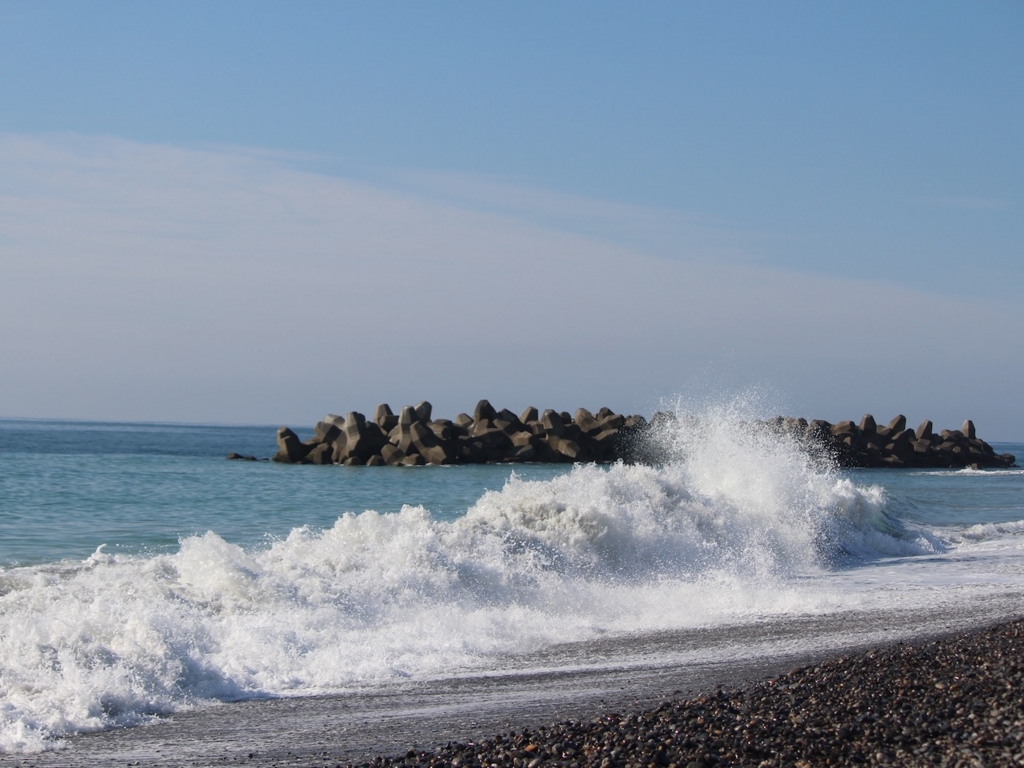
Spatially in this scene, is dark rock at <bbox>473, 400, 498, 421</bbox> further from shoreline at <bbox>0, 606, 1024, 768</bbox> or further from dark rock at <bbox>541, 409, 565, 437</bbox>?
shoreline at <bbox>0, 606, 1024, 768</bbox>

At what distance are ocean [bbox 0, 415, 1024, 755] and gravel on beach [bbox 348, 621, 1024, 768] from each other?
198 cm

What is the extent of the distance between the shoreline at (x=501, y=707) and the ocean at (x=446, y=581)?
0.13 metres

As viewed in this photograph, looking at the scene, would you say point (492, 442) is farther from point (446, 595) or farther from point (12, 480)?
point (446, 595)

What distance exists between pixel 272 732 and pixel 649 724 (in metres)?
2.18

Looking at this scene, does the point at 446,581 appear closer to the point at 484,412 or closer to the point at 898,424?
the point at 484,412

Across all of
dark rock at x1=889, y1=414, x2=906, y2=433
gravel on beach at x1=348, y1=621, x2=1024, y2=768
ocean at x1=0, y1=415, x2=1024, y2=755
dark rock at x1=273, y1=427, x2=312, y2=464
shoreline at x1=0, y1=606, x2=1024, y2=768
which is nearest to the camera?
gravel on beach at x1=348, y1=621, x2=1024, y2=768

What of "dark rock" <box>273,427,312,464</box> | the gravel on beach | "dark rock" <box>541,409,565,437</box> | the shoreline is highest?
"dark rock" <box>541,409,565,437</box>

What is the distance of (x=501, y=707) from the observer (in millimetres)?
6590

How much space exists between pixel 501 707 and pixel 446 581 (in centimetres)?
420

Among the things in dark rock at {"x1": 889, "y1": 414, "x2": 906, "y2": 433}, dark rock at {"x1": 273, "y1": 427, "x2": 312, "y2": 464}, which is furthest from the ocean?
dark rock at {"x1": 889, "y1": 414, "x2": 906, "y2": 433}

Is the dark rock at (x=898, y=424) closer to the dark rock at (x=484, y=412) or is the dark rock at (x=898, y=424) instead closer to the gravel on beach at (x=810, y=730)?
the dark rock at (x=484, y=412)

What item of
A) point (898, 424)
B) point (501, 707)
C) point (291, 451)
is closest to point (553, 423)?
point (291, 451)

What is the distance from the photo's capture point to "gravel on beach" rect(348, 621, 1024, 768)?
→ 491 centimetres

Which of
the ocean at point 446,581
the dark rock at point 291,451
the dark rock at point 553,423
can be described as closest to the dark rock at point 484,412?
the dark rock at point 553,423
